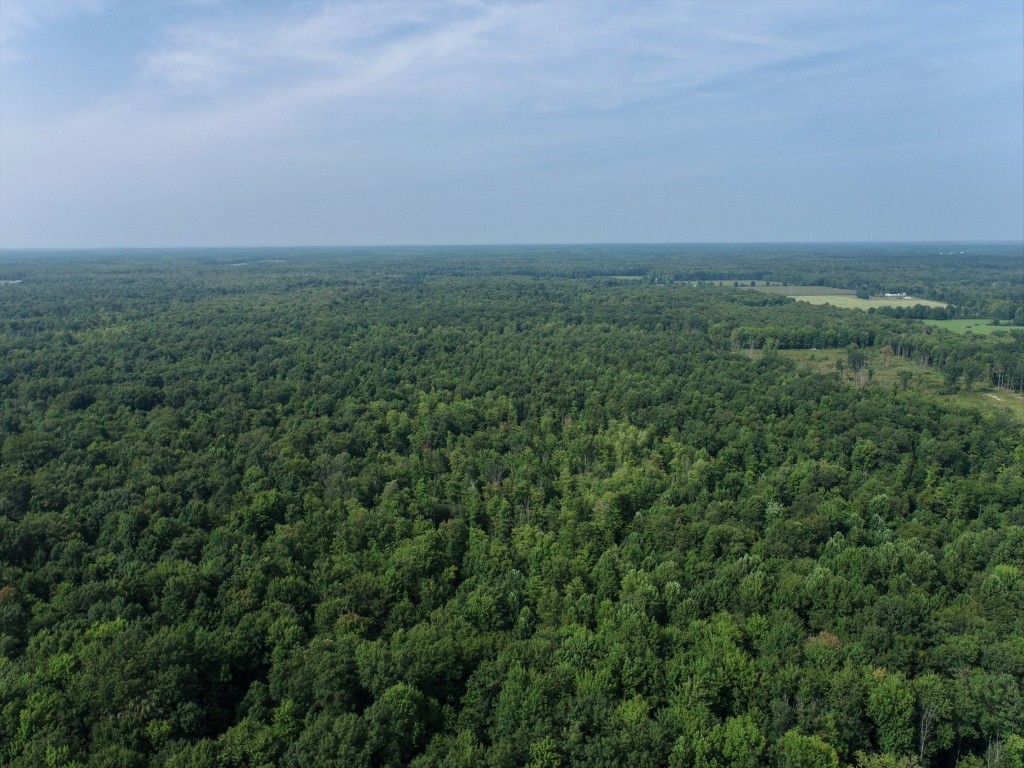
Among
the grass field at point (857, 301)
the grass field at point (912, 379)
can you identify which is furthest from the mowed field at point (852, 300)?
the grass field at point (912, 379)

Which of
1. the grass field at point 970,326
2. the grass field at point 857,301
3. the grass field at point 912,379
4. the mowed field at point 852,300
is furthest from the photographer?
the mowed field at point 852,300

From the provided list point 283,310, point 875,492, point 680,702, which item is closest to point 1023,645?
point 680,702

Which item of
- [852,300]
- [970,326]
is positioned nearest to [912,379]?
[970,326]

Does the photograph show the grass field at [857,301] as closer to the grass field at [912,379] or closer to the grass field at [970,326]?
the grass field at [970,326]

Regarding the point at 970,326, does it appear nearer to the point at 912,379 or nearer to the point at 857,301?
the point at 857,301

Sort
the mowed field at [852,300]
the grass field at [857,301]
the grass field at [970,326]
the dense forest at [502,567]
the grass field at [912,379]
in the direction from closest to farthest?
the dense forest at [502,567] < the grass field at [912,379] < the grass field at [970,326] < the grass field at [857,301] < the mowed field at [852,300]

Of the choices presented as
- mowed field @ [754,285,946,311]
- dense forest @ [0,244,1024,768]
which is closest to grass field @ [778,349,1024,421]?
dense forest @ [0,244,1024,768]

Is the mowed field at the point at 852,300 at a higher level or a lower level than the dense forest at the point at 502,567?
higher
